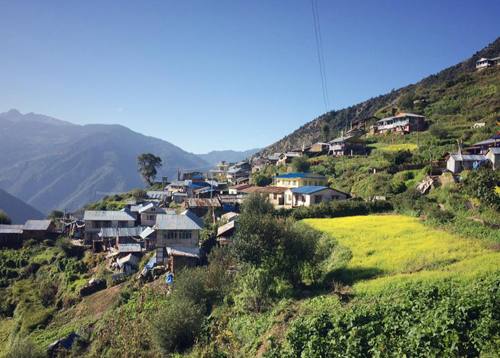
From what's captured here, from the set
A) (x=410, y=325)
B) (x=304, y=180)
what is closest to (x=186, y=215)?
(x=304, y=180)

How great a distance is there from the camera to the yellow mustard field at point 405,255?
1838cm

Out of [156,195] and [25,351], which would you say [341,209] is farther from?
→ [156,195]

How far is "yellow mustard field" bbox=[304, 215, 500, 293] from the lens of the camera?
60.3 feet

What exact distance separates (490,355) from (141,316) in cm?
2289

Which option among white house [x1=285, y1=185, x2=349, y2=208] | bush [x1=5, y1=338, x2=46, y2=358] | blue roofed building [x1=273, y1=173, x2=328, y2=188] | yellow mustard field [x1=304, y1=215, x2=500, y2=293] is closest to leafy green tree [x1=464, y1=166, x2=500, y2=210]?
yellow mustard field [x1=304, y1=215, x2=500, y2=293]

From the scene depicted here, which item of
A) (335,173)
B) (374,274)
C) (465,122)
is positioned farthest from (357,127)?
(374,274)

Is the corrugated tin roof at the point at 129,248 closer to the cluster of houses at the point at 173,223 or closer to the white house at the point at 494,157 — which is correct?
the cluster of houses at the point at 173,223

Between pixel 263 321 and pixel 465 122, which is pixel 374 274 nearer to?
pixel 263 321

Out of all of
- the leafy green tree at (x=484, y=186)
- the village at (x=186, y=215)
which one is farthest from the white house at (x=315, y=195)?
the leafy green tree at (x=484, y=186)

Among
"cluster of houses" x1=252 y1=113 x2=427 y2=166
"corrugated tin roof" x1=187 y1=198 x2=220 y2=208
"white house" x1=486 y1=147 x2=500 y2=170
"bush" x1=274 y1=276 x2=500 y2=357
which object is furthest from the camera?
"cluster of houses" x1=252 y1=113 x2=427 y2=166

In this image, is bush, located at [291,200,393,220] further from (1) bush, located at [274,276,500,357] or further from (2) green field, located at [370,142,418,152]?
(2) green field, located at [370,142,418,152]

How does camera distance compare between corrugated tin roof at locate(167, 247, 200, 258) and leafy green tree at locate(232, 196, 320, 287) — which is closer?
leafy green tree at locate(232, 196, 320, 287)

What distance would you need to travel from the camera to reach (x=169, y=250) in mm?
35000

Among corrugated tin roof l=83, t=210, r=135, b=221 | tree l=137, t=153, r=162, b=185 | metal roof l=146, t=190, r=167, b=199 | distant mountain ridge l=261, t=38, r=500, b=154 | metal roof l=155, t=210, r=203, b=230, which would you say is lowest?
corrugated tin roof l=83, t=210, r=135, b=221
